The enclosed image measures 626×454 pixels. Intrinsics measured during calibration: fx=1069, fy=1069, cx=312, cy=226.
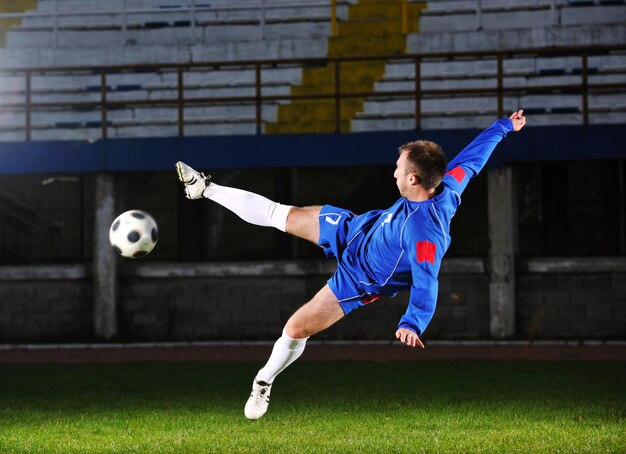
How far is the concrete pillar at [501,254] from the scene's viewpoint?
1683 cm

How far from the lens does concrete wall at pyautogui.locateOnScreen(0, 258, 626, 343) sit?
16969mm

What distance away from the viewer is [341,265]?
23.5 ft

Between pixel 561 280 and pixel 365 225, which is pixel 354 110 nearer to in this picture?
pixel 561 280

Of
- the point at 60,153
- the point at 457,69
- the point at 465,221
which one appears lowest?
the point at 465,221

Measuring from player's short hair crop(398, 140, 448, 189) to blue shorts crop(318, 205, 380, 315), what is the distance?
0.70 metres

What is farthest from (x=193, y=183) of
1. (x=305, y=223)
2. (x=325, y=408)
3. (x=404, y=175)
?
(x=325, y=408)

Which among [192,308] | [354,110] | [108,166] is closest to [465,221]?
[354,110]

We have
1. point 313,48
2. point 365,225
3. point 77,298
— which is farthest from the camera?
point 313,48

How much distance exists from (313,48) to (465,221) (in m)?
5.09

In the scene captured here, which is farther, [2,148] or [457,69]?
[457,69]

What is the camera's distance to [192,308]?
1775 cm

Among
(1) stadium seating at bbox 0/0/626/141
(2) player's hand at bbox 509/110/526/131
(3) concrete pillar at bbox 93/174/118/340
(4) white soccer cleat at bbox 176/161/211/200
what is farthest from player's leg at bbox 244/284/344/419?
(1) stadium seating at bbox 0/0/626/141

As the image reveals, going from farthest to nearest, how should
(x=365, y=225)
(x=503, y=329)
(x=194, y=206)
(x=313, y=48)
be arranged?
(x=313, y=48) < (x=194, y=206) < (x=503, y=329) < (x=365, y=225)

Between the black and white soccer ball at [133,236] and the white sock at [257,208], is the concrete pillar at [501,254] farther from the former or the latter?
the white sock at [257,208]
